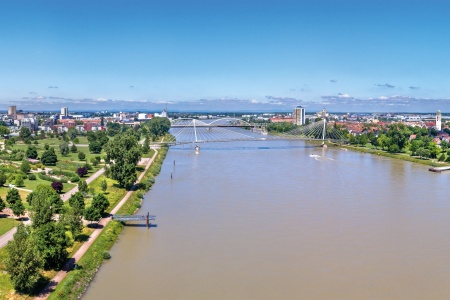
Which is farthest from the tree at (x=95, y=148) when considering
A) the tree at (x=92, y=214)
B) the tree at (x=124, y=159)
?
the tree at (x=92, y=214)

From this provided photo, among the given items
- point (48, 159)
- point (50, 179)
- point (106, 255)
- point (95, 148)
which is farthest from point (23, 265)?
point (95, 148)

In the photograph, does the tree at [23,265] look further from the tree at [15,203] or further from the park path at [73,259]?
the tree at [15,203]

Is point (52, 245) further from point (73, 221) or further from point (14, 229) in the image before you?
point (14, 229)

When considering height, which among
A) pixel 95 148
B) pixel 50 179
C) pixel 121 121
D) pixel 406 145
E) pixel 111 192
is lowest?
pixel 111 192

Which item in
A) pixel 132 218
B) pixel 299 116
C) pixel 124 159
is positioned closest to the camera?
pixel 132 218

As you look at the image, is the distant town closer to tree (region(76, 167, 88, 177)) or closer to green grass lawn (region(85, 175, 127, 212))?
tree (region(76, 167, 88, 177))

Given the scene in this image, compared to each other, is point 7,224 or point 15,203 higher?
point 15,203
